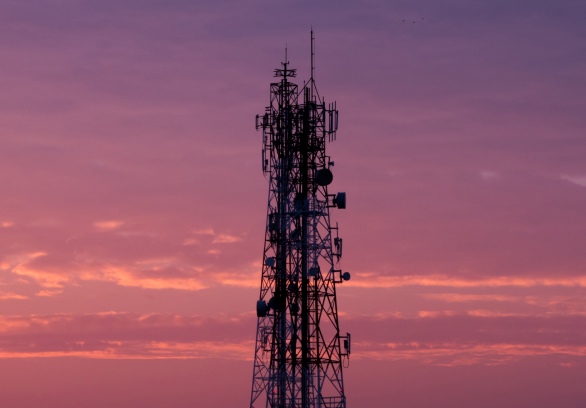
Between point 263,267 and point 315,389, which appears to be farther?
point 263,267

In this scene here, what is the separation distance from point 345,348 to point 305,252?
9.96 metres

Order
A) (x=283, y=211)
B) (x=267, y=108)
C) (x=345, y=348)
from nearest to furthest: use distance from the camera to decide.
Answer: (x=345, y=348)
(x=283, y=211)
(x=267, y=108)

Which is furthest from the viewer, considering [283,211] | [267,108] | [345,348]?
[267,108]

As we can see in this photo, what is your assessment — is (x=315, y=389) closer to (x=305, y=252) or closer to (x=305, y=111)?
(x=305, y=252)

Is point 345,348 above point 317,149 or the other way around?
the other way around

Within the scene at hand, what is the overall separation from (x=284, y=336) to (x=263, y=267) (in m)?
7.70

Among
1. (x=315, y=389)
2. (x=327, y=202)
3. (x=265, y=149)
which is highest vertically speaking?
(x=265, y=149)

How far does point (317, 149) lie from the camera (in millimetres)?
107188

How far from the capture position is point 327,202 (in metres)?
105

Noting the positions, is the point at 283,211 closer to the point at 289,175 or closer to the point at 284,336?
the point at 289,175

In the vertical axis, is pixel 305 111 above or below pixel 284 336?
above

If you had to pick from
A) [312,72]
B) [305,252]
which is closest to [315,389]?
[305,252]

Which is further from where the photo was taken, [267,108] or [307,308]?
[267,108]

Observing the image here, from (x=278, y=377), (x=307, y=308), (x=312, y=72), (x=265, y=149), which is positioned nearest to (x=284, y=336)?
(x=278, y=377)
